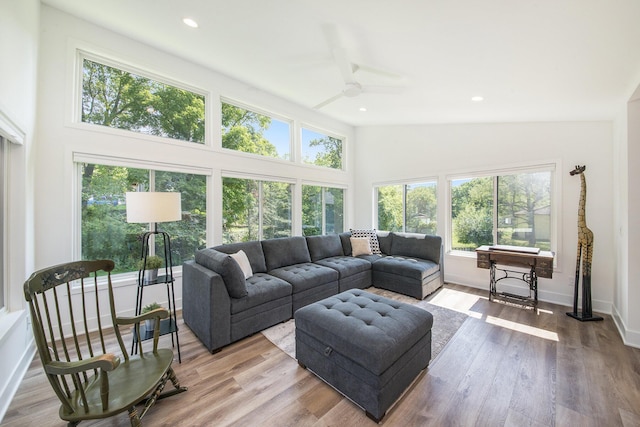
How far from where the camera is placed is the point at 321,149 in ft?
17.7

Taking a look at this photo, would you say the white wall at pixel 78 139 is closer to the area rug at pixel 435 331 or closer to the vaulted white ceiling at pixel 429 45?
the vaulted white ceiling at pixel 429 45

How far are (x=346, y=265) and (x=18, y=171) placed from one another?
3716mm

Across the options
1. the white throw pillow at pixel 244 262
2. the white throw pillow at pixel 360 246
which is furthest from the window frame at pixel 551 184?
the white throw pillow at pixel 244 262

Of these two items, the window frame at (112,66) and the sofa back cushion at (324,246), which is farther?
the sofa back cushion at (324,246)

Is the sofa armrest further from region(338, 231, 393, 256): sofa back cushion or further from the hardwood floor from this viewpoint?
region(338, 231, 393, 256): sofa back cushion

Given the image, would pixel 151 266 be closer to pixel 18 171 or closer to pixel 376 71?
pixel 18 171

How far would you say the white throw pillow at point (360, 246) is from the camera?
4.64 meters

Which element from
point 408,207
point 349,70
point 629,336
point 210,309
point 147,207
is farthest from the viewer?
point 408,207

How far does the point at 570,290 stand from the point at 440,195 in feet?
7.25

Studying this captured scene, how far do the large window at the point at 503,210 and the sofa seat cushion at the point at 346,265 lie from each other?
1882 millimetres

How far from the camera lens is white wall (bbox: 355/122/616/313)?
3166 mm

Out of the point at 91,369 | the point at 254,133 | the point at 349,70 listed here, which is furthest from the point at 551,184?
the point at 91,369

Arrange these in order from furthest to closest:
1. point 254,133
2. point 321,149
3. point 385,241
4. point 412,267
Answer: point 321,149 < point 385,241 < point 254,133 < point 412,267

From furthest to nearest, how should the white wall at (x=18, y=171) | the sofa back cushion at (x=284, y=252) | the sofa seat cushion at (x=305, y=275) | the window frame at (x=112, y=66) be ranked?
the sofa back cushion at (x=284, y=252), the sofa seat cushion at (x=305, y=275), the window frame at (x=112, y=66), the white wall at (x=18, y=171)
